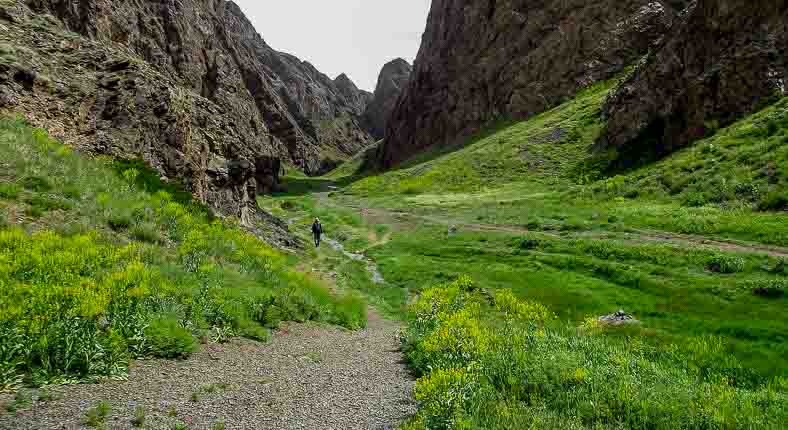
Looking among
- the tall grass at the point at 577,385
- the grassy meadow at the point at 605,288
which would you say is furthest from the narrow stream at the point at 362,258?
the tall grass at the point at 577,385

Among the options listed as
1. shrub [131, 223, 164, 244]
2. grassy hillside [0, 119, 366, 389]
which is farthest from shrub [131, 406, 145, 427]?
shrub [131, 223, 164, 244]

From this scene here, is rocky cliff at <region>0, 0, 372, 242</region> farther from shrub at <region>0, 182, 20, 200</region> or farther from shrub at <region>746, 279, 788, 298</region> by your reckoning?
shrub at <region>746, 279, 788, 298</region>

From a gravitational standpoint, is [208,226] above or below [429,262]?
above

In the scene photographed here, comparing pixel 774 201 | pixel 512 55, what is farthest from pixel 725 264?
pixel 512 55

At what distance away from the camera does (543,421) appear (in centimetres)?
709

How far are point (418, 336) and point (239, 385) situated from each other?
5.95m

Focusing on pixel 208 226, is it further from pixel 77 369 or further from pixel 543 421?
pixel 543 421

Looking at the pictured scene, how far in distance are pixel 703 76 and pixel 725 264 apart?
3953 centimetres

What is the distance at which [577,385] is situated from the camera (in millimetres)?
8289

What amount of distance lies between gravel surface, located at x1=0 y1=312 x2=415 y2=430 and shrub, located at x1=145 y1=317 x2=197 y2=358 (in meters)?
0.31

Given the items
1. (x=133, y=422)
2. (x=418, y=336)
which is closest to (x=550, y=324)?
(x=418, y=336)

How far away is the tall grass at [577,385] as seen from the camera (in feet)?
23.6

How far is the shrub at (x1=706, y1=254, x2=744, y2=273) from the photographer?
1984 centimetres

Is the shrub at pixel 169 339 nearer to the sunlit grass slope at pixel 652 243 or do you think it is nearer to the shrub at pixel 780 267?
the sunlit grass slope at pixel 652 243
